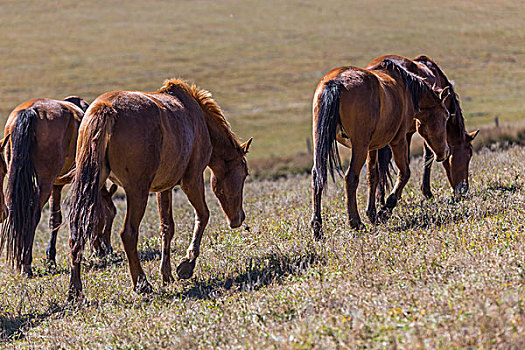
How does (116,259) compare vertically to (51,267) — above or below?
above

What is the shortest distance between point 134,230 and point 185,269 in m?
0.91

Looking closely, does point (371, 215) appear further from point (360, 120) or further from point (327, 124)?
point (327, 124)

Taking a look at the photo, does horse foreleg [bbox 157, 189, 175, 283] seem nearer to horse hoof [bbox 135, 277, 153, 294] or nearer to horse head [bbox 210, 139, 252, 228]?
horse hoof [bbox 135, 277, 153, 294]

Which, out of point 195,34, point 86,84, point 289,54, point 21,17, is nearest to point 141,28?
point 195,34

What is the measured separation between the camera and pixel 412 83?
8461mm

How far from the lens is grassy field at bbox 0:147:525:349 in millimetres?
3764

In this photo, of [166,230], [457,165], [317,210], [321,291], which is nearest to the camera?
[321,291]

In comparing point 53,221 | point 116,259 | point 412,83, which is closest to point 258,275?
point 116,259

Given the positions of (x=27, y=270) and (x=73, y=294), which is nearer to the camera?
(x=73, y=294)

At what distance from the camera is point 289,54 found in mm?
69188

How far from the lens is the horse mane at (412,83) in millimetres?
8445

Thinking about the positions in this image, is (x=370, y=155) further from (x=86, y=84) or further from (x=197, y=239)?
(x=86, y=84)

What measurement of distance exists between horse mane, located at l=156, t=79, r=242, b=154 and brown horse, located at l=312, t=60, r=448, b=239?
1176 mm

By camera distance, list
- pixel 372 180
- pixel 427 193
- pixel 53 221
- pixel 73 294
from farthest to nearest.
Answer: pixel 53 221 < pixel 427 193 < pixel 372 180 < pixel 73 294
